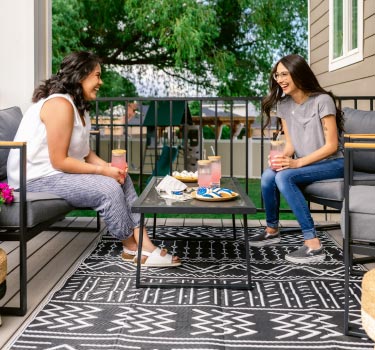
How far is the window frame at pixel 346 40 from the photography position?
15.9 ft

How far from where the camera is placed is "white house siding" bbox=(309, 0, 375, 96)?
4590mm

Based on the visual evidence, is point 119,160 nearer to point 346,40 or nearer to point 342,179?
point 342,179

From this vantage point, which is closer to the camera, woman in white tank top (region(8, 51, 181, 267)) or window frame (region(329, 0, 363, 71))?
woman in white tank top (region(8, 51, 181, 267))

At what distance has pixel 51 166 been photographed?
303 cm

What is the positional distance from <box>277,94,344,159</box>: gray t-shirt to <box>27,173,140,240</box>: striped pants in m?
Answer: 1.23

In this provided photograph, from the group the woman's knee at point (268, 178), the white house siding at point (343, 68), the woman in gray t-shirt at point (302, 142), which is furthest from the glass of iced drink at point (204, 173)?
the white house siding at point (343, 68)

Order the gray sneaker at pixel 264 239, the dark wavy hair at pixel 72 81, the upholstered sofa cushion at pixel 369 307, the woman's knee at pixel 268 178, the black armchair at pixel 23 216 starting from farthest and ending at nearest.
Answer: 1. the gray sneaker at pixel 264 239
2. the woman's knee at pixel 268 178
3. the dark wavy hair at pixel 72 81
4. the black armchair at pixel 23 216
5. the upholstered sofa cushion at pixel 369 307

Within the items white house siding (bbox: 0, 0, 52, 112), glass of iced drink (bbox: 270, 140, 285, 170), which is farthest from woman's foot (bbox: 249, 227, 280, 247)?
white house siding (bbox: 0, 0, 52, 112)

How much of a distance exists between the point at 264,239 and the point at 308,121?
2.71 feet

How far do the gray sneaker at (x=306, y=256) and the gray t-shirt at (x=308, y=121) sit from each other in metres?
0.60

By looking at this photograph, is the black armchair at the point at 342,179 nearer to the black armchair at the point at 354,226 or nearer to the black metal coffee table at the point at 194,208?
the black metal coffee table at the point at 194,208

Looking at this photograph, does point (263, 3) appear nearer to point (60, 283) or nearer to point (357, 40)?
point (357, 40)

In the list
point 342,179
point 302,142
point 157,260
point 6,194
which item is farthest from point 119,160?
point 342,179

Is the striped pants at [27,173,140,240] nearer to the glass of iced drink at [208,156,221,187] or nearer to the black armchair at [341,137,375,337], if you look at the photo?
the glass of iced drink at [208,156,221,187]
